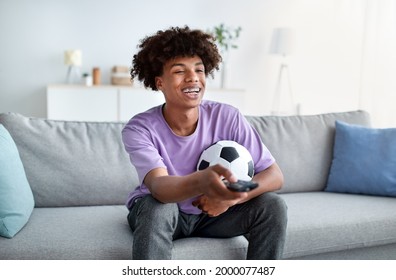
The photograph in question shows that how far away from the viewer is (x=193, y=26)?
4953 mm

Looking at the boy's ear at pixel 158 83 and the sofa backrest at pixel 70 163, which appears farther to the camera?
the sofa backrest at pixel 70 163

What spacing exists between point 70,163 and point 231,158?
73cm

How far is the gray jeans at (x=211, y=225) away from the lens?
136 centimetres

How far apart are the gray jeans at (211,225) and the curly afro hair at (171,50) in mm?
460

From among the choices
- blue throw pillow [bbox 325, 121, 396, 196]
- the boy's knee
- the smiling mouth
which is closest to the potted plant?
blue throw pillow [bbox 325, 121, 396, 196]

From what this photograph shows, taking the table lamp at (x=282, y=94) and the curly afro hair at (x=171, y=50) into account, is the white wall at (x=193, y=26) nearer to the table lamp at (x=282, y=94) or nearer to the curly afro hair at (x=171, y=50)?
the table lamp at (x=282, y=94)

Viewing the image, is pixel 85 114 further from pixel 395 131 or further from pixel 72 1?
pixel 395 131

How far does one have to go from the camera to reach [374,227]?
191 centimetres

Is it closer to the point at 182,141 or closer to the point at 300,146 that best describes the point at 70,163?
the point at 182,141

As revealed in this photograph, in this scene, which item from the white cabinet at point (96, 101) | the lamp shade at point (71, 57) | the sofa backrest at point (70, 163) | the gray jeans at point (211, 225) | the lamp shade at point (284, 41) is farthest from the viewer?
the lamp shade at point (284, 41)

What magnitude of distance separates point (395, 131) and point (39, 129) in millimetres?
1641

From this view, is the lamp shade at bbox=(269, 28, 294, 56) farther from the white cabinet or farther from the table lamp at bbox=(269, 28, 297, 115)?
the white cabinet

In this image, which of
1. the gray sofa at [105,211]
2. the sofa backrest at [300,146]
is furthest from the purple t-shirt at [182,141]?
the sofa backrest at [300,146]

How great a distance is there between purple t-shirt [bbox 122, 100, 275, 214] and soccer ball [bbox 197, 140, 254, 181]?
53mm
